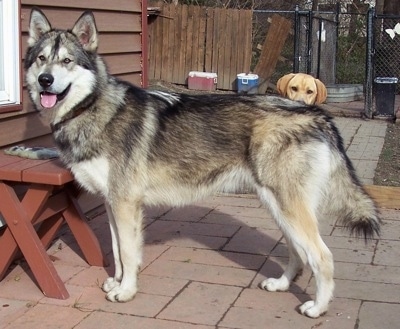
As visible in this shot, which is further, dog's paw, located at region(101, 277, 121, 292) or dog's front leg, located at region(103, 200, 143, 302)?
dog's paw, located at region(101, 277, 121, 292)

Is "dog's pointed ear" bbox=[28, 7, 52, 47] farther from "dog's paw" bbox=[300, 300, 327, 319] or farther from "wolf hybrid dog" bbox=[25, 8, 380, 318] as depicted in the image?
"dog's paw" bbox=[300, 300, 327, 319]

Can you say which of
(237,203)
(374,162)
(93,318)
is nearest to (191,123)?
(93,318)

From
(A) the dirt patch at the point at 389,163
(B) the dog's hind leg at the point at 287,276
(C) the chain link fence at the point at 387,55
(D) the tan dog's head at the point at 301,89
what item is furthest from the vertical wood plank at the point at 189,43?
(B) the dog's hind leg at the point at 287,276

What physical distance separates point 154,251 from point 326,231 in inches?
65.0

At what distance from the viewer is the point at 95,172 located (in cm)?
438

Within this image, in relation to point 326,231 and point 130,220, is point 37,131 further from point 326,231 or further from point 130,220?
point 326,231

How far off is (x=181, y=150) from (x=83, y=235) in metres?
1.17

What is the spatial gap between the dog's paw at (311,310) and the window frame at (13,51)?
2629mm

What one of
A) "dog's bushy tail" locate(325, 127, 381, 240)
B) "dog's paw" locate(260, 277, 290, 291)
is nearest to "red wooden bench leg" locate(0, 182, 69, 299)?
"dog's paw" locate(260, 277, 290, 291)

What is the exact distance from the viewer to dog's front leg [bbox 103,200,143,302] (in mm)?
4418

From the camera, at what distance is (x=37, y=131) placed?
18.3ft

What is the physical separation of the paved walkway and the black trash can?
6810 mm

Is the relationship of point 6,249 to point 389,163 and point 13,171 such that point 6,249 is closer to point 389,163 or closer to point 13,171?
point 13,171

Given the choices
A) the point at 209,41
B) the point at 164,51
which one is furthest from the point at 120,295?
the point at 164,51
